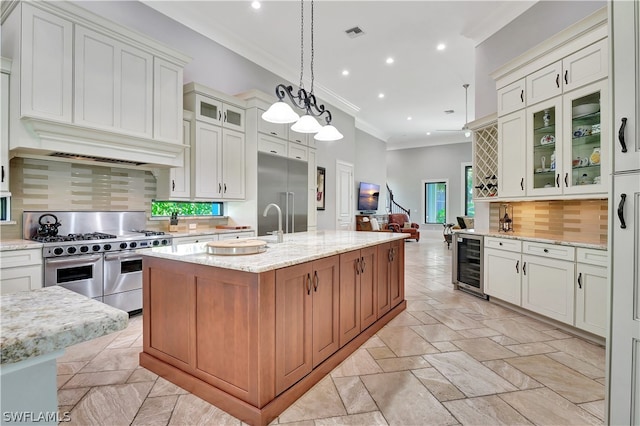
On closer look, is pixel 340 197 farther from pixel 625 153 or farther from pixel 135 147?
pixel 625 153

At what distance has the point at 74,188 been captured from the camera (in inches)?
133

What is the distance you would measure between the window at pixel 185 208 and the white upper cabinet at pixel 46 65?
146 centimetres

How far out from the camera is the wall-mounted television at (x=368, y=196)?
31.3 ft

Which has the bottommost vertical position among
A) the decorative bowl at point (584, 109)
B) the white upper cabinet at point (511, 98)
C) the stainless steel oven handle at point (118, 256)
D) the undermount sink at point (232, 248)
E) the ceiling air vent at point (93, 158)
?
the stainless steel oven handle at point (118, 256)

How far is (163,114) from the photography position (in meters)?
3.65

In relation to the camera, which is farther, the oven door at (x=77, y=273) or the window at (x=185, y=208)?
the window at (x=185, y=208)

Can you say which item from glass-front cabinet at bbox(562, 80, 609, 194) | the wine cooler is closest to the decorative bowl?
glass-front cabinet at bbox(562, 80, 609, 194)

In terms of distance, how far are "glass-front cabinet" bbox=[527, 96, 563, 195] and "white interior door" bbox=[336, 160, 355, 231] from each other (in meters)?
4.58

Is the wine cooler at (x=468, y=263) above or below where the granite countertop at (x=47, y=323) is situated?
below

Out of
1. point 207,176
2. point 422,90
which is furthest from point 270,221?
point 422,90

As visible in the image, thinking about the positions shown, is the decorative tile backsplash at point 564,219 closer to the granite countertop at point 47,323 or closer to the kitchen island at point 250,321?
the kitchen island at point 250,321

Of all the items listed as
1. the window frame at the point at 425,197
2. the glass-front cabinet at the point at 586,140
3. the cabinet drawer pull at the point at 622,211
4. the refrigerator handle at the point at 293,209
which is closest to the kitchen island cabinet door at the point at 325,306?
the cabinet drawer pull at the point at 622,211

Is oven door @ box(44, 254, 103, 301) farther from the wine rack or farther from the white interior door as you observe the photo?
the white interior door

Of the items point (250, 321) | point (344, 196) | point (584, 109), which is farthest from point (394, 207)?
point (250, 321)
